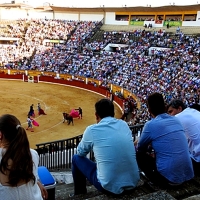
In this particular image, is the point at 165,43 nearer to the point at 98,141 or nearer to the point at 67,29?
the point at 67,29

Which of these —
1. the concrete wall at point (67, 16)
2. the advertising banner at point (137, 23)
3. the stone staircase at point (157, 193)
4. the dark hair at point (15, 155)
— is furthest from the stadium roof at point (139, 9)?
the dark hair at point (15, 155)

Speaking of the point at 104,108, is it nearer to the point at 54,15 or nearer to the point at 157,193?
the point at 157,193

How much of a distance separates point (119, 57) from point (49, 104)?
10.8 m

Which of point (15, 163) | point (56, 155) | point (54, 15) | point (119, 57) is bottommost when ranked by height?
point (56, 155)

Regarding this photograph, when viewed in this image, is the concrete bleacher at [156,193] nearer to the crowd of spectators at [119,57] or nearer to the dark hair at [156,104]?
the dark hair at [156,104]

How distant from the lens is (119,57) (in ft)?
95.2

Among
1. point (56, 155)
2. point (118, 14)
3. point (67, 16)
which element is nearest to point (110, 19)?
point (118, 14)

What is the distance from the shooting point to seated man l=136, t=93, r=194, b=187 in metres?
3.18

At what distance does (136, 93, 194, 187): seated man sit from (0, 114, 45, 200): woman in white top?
1499 millimetres

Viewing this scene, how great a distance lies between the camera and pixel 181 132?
10.7 ft

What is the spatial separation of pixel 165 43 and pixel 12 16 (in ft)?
89.9

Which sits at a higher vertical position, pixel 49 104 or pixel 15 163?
pixel 15 163

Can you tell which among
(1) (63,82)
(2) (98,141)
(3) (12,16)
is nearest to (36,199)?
(2) (98,141)

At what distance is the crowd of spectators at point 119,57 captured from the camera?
2072 cm
